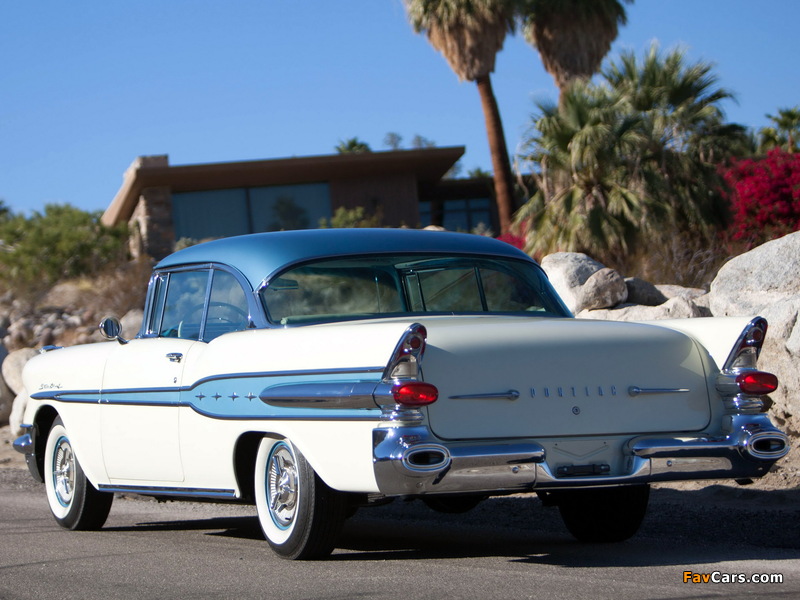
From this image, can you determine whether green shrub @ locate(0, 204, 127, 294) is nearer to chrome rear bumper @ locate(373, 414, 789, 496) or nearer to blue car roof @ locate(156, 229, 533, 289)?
blue car roof @ locate(156, 229, 533, 289)

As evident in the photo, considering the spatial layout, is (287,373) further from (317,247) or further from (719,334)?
(719,334)

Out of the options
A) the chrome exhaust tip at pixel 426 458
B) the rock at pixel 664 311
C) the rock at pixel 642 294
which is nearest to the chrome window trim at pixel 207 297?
the chrome exhaust tip at pixel 426 458

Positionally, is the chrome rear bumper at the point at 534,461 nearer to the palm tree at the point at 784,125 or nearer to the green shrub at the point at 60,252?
the green shrub at the point at 60,252

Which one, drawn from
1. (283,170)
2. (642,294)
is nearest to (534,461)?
(642,294)

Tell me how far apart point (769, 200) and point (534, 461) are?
13448 millimetres

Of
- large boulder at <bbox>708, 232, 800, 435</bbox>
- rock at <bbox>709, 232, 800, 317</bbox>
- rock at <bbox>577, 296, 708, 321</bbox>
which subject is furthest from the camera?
rock at <bbox>577, 296, 708, 321</bbox>

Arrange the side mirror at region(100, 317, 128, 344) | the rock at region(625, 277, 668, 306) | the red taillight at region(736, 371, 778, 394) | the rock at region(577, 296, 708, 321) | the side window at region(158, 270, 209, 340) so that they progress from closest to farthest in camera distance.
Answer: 1. the red taillight at region(736, 371, 778, 394)
2. the side window at region(158, 270, 209, 340)
3. the side mirror at region(100, 317, 128, 344)
4. the rock at region(577, 296, 708, 321)
5. the rock at region(625, 277, 668, 306)

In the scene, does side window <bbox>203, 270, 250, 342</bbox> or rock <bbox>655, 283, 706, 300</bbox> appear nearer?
side window <bbox>203, 270, 250, 342</bbox>

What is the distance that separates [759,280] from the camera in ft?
37.0

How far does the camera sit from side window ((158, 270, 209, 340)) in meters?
6.46

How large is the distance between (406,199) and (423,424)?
23584mm

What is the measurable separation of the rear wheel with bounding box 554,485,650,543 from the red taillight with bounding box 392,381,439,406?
147 cm

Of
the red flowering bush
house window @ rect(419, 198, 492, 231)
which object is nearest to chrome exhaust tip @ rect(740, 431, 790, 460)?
the red flowering bush

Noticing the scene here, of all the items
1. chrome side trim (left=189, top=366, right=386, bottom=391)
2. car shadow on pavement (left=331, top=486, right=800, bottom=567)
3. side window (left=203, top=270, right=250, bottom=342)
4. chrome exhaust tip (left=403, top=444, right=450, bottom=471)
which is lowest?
car shadow on pavement (left=331, top=486, right=800, bottom=567)
